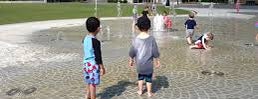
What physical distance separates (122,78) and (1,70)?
312 cm

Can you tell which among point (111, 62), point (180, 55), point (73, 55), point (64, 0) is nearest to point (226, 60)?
point (180, 55)

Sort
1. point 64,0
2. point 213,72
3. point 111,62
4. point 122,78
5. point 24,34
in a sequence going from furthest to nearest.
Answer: point 64,0 < point 24,34 < point 111,62 < point 213,72 < point 122,78

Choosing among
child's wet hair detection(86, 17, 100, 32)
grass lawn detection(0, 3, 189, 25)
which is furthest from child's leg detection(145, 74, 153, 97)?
grass lawn detection(0, 3, 189, 25)

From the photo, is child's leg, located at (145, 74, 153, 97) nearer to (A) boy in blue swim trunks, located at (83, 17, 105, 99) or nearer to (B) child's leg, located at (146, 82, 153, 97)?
(B) child's leg, located at (146, 82, 153, 97)

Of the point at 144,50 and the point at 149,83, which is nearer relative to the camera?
the point at 144,50

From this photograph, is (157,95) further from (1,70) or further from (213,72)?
(1,70)

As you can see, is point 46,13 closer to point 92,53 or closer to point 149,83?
point 149,83

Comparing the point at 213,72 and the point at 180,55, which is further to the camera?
the point at 180,55

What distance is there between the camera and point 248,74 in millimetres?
10742

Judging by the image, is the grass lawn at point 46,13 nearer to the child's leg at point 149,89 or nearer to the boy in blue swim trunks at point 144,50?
the child's leg at point 149,89

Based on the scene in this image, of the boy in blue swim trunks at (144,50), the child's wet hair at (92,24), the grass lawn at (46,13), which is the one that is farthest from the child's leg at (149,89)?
the grass lawn at (46,13)

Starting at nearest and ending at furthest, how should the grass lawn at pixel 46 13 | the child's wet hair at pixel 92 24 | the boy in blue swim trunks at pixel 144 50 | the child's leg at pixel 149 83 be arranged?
the child's wet hair at pixel 92 24
the boy in blue swim trunks at pixel 144 50
the child's leg at pixel 149 83
the grass lawn at pixel 46 13

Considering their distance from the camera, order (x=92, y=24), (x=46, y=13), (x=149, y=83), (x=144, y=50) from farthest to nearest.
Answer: (x=46, y=13) → (x=149, y=83) → (x=144, y=50) → (x=92, y=24)

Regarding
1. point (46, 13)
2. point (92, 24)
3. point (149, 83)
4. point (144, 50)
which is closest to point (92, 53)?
point (92, 24)
